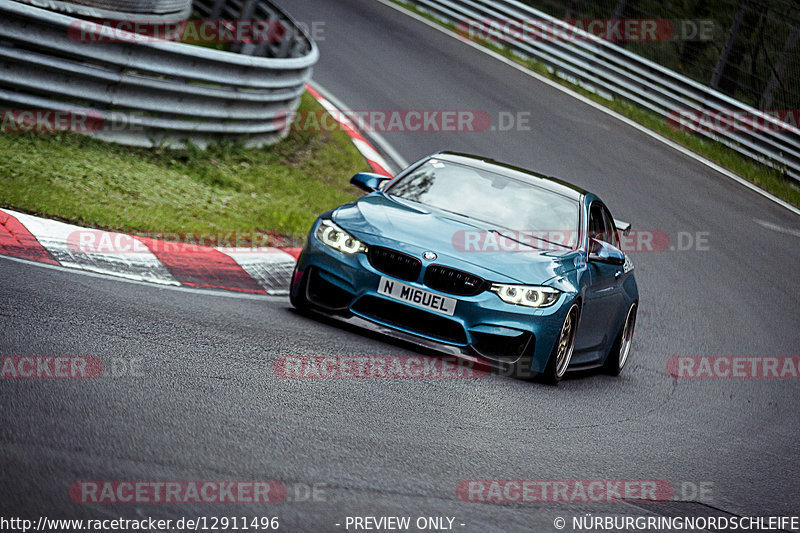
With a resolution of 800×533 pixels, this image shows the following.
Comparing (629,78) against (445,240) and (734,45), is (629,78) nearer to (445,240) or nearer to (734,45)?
(734,45)

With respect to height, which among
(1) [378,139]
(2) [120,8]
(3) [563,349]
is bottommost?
(1) [378,139]

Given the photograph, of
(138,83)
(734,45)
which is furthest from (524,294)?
(734,45)

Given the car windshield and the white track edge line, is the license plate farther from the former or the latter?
the white track edge line

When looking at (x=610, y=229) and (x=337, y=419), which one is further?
(x=610, y=229)

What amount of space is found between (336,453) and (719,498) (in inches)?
89.5

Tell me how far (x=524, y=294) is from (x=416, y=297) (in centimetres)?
74

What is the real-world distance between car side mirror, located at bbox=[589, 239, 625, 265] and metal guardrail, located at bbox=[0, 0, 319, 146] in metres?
5.06

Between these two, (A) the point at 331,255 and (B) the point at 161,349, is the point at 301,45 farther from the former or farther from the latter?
(B) the point at 161,349

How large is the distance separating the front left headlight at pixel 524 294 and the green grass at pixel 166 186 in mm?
3465

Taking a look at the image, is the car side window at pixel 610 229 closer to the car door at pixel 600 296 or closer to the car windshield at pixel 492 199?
the car door at pixel 600 296

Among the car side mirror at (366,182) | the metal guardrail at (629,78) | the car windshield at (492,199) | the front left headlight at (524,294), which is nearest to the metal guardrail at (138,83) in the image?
the car side mirror at (366,182)

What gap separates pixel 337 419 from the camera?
5.23m

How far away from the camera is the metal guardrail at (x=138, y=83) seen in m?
9.53

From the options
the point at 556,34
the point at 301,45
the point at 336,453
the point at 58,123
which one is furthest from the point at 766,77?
the point at 336,453
